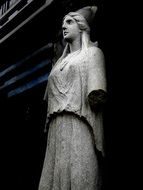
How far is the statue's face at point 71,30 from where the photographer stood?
472cm

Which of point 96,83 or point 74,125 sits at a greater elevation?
point 96,83

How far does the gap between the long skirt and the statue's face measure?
3.76 ft

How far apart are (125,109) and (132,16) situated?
1.46m

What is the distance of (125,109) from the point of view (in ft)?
16.3

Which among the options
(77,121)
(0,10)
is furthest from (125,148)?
(0,10)

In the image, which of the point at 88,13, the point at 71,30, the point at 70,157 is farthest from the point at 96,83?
the point at 88,13

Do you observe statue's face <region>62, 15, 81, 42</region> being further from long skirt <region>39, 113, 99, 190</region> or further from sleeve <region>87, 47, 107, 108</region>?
long skirt <region>39, 113, 99, 190</region>

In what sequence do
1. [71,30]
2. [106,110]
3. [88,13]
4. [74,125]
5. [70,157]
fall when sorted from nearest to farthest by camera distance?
[70,157] < [74,125] < [71,30] < [88,13] < [106,110]

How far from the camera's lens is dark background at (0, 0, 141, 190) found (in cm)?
475

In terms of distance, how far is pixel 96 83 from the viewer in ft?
13.2

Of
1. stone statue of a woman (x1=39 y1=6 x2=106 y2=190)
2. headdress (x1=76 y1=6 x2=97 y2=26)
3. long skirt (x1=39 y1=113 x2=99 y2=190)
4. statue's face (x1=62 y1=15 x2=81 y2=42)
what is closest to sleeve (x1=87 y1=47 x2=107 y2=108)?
stone statue of a woman (x1=39 y1=6 x2=106 y2=190)

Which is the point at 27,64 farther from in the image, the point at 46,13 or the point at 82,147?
the point at 82,147

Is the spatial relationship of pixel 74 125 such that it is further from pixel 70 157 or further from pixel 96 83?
pixel 96 83

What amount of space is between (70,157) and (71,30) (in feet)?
5.78
